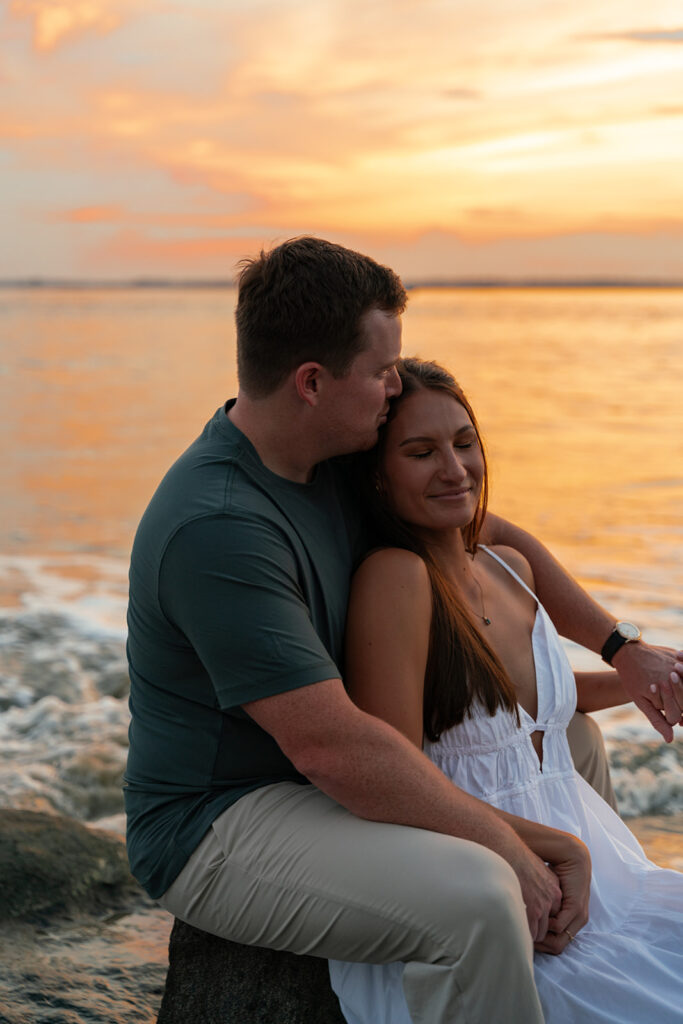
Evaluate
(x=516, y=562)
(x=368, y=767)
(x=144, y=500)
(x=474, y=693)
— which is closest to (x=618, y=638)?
(x=516, y=562)

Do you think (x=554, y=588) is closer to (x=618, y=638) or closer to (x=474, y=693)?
(x=618, y=638)

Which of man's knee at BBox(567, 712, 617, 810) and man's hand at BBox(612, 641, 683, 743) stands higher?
man's hand at BBox(612, 641, 683, 743)

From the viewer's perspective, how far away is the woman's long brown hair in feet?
9.80

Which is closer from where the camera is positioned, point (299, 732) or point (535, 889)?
point (299, 732)

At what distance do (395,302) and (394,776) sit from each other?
4.27 feet

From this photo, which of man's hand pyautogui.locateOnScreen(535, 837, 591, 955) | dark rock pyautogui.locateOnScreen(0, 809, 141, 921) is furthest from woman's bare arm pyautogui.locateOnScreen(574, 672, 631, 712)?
dark rock pyautogui.locateOnScreen(0, 809, 141, 921)

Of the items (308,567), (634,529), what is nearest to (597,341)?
(634,529)

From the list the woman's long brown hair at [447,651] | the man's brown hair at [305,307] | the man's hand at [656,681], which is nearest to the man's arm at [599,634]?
the man's hand at [656,681]

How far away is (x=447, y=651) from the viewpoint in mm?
2986

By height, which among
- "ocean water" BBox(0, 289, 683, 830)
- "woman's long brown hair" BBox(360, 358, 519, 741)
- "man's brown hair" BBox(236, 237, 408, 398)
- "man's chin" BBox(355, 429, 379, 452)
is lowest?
"ocean water" BBox(0, 289, 683, 830)

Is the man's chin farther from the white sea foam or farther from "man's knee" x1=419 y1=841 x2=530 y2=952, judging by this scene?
the white sea foam

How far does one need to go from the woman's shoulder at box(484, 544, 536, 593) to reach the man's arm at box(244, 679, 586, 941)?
3.46ft

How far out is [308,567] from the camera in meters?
2.91

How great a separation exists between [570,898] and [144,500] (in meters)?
12.3
